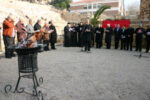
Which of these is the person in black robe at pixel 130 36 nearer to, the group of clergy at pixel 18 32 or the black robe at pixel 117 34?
the black robe at pixel 117 34

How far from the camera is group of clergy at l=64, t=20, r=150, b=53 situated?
11008 millimetres

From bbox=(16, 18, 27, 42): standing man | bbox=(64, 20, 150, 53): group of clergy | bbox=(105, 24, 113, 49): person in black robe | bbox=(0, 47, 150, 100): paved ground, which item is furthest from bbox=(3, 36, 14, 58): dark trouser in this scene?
bbox=(105, 24, 113, 49): person in black robe

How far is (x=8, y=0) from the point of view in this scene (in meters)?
33.1

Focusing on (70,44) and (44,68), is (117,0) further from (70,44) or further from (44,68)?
(44,68)

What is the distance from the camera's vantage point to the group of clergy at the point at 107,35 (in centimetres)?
1101

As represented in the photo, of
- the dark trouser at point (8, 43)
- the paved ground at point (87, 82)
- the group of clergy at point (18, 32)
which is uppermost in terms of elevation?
the group of clergy at point (18, 32)

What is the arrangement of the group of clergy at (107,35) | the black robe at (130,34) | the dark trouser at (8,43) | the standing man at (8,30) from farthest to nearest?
the black robe at (130,34) < the group of clergy at (107,35) < the dark trouser at (8,43) < the standing man at (8,30)

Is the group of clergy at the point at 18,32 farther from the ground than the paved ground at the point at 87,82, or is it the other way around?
the group of clergy at the point at 18,32

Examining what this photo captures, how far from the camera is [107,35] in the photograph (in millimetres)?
13227

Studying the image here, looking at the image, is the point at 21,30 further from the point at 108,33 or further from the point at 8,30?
the point at 108,33

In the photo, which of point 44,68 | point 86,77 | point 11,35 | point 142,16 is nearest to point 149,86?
point 86,77

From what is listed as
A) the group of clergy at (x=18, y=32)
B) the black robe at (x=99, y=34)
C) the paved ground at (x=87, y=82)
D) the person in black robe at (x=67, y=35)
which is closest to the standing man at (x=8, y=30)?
the group of clergy at (x=18, y=32)

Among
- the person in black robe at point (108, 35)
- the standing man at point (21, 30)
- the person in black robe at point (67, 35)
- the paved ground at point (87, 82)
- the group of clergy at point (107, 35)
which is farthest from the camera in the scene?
the person in black robe at point (67, 35)

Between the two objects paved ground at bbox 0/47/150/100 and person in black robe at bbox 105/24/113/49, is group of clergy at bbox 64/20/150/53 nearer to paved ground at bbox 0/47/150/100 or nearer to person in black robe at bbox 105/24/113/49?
person in black robe at bbox 105/24/113/49
